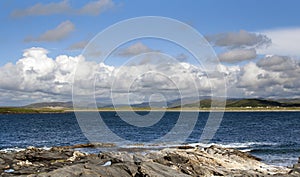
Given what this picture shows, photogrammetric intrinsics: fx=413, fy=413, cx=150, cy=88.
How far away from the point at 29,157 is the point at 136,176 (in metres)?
18.3

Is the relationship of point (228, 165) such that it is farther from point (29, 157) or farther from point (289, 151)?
point (289, 151)

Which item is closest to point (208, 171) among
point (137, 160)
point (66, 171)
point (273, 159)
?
point (137, 160)

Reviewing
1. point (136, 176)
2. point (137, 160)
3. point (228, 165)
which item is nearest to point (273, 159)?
point (228, 165)

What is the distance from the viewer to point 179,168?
36906 mm

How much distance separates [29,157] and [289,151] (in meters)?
44.1

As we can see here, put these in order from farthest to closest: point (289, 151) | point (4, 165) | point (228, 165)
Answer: point (289, 151) → point (228, 165) → point (4, 165)

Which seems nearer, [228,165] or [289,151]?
[228,165]

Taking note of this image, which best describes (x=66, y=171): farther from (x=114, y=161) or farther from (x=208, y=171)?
(x=208, y=171)

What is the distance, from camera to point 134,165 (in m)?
33.3

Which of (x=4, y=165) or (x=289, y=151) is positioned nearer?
(x=4, y=165)

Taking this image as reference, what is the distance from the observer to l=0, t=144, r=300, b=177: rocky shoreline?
31481 millimetres

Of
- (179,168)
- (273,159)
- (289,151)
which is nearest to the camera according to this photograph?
(179,168)

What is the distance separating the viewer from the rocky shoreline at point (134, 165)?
3148cm

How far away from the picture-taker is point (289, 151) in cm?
6956
